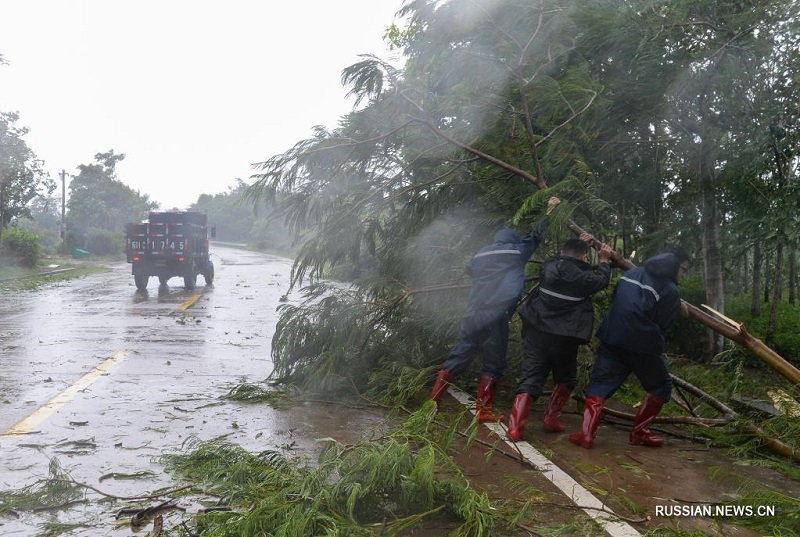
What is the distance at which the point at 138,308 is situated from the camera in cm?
1609

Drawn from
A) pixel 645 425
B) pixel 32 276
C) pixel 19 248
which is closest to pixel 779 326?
pixel 645 425

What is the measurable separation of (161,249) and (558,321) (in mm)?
17364

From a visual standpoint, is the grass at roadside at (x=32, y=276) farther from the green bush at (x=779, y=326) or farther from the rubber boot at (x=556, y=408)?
the rubber boot at (x=556, y=408)

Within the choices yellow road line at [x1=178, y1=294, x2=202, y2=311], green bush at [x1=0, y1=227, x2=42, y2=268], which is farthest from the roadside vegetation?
green bush at [x1=0, y1=227, x2=42, y2=268]

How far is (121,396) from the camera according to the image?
23.4ft

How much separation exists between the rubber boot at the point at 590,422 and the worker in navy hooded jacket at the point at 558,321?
1.24ft

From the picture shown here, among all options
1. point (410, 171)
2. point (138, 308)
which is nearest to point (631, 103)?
point (410, 171)

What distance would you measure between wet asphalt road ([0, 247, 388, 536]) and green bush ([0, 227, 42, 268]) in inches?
708

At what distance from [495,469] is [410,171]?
138 inches

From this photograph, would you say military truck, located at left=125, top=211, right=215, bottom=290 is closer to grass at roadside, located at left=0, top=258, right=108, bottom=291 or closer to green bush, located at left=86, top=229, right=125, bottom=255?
grass at roadside, located at left=0, top=258, right=108, bottom=291

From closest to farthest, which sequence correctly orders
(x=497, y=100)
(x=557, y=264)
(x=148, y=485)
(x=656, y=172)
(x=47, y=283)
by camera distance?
(x=148, y=485)
(x=557, y=264)
(x=497, y=100)
(x=656, y=172)
(x=47, y=283)

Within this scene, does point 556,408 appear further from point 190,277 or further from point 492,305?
point 190,277

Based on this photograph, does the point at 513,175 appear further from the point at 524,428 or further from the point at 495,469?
the point at 495,469

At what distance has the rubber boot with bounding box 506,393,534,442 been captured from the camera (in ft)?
18.5
